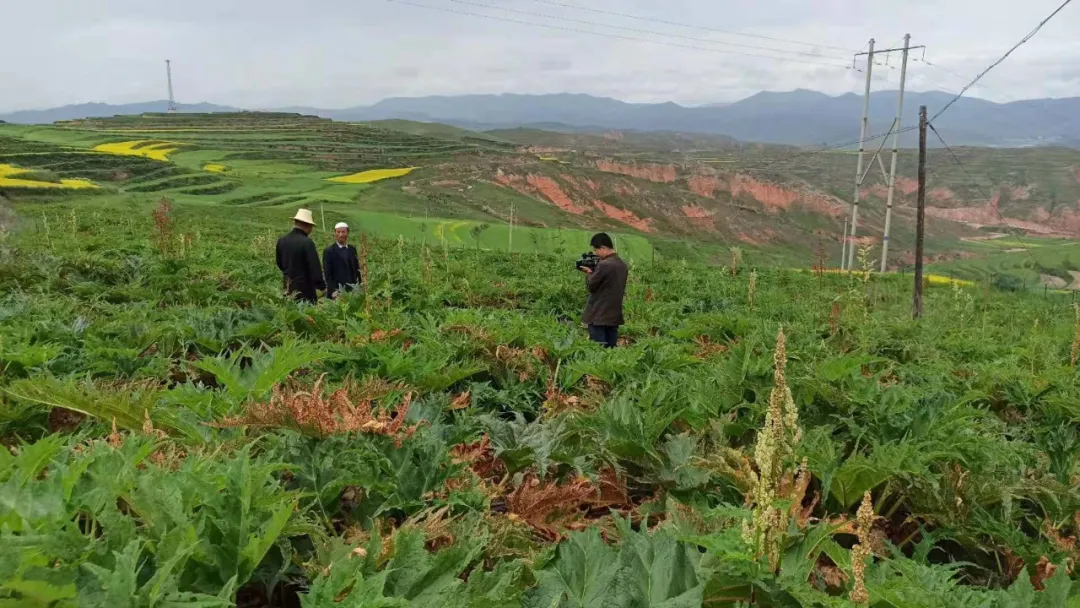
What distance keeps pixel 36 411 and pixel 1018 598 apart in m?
3.93

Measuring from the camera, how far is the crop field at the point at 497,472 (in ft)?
5.60

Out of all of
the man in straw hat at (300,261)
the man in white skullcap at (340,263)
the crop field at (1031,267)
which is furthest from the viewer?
the crop field at (1031,267)

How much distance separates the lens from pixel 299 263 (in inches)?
327

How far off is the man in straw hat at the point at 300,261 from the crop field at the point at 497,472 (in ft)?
8.46

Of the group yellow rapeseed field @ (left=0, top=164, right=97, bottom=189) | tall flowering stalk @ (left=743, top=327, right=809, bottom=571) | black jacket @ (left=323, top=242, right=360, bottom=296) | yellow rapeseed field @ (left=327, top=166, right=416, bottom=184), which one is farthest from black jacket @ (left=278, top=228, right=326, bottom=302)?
yellow rapeseed field @ (left=327, top=166, right=416, bottom=184)

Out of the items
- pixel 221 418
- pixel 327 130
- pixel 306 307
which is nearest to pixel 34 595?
pixel 221 418

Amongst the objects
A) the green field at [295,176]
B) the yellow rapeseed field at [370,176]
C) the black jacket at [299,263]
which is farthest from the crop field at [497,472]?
the yellow rapeseed field at [370,176]

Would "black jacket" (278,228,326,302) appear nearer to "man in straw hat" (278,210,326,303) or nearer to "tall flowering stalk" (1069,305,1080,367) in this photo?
"man in straw hat" (278,210,326,303)

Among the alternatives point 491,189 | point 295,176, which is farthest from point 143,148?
point 491,189

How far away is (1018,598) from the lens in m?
1.93

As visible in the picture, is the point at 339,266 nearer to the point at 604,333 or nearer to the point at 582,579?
the point at 604,333

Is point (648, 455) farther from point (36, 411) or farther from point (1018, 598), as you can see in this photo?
point (36, 411)

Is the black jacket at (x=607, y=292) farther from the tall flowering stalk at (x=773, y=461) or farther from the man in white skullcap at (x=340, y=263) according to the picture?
the tall flowering stalk at (x=773, y=461)

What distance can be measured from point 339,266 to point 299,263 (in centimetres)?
55
